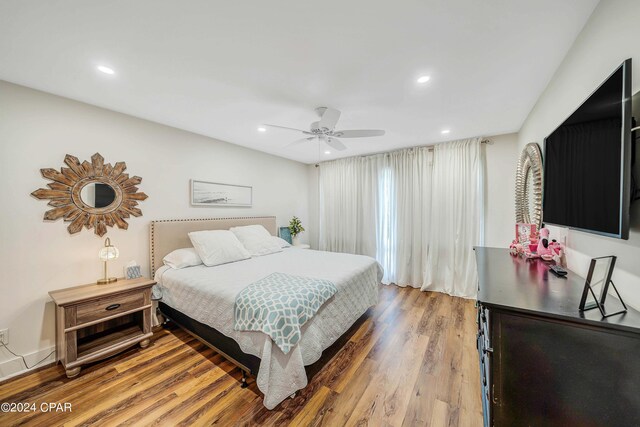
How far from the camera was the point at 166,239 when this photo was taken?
2.87 metres

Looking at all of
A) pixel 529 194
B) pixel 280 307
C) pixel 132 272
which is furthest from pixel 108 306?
pixel 529 194

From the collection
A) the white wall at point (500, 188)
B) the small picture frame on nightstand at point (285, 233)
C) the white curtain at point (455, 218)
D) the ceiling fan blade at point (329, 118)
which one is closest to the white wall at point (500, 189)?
the white wall at point (500, 188)

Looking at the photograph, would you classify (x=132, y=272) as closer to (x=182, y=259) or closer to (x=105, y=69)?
(x=182, y=259)

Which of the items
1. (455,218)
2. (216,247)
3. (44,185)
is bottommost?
(216,247)

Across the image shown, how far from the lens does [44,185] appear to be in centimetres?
210

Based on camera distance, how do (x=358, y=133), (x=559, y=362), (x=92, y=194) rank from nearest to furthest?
1. (x=559, y=362)
2. (x=92, y=194)
3. (x=358, y=133)

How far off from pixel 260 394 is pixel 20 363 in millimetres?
2154

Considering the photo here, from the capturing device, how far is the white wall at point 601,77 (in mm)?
967

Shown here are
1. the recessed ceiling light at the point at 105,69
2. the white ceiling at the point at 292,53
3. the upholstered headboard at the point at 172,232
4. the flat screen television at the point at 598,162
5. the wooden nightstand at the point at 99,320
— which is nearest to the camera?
the flat screen television at the point at 598,162

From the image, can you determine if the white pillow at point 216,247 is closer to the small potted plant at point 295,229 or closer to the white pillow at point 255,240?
the white pillow at point 255,240

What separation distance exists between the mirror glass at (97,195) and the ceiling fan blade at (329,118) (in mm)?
2384

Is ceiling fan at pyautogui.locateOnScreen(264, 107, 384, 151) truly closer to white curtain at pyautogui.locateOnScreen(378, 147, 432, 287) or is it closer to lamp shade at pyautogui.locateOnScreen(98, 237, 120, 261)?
white curtain at pyautogui.locateOnScreen(378, 147, 432, 287)

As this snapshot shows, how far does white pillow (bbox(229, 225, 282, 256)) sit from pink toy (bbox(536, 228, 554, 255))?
10.1ft

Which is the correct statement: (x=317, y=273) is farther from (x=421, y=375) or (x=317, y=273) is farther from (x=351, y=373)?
(x=421, y=375)
